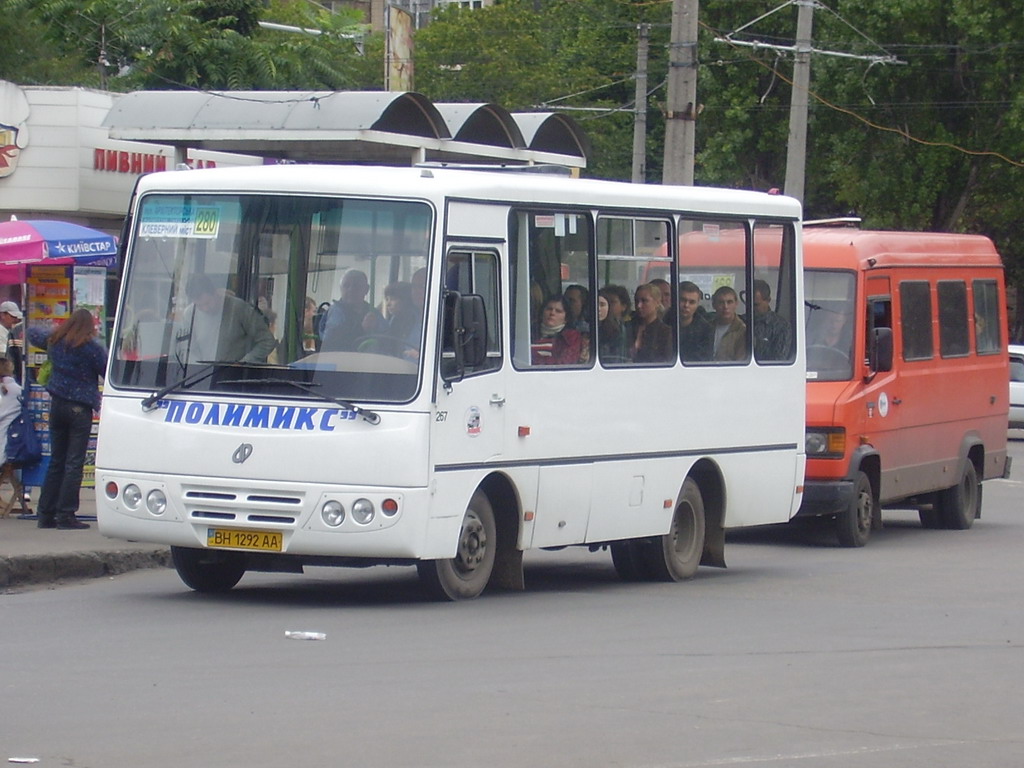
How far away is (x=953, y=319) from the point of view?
19.2m

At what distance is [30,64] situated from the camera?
135 feet

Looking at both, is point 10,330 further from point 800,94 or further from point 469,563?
point 800,94

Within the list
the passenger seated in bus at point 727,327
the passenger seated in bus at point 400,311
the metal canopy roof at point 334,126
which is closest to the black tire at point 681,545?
the passenger seated in bus at point 727,327

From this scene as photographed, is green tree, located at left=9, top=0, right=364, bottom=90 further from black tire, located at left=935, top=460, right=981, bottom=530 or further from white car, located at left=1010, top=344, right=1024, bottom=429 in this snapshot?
black tire, located at left=935, top=460, right=981, bottom=530

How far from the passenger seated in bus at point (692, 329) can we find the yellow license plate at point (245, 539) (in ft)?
12.6

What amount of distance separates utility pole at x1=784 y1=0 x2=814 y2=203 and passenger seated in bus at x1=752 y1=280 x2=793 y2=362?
18149 millimetres

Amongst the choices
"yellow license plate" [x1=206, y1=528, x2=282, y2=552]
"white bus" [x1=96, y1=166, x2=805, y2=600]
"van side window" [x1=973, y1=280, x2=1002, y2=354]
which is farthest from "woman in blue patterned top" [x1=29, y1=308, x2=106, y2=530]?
"van side window" [x1=973, y1=280, x2=1002, y2=354]

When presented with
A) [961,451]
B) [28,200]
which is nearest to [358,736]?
[961,451]

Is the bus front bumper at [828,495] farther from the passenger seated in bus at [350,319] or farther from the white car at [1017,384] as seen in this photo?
the white car at [1017,384]

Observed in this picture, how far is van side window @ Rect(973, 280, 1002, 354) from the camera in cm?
1994

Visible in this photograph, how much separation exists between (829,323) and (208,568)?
7366mm

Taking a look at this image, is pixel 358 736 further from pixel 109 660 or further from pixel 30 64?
pixel 30 64

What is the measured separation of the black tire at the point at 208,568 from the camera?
11625 millimetres

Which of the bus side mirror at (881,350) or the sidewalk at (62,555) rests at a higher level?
the bus side mirror at (881,350)
